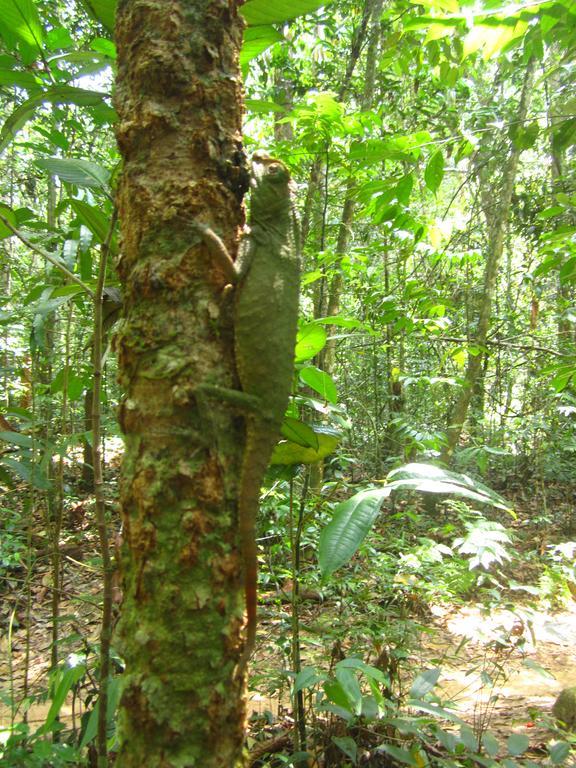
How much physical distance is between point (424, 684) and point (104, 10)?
274cm

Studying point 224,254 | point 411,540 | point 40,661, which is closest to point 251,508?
point 224,254

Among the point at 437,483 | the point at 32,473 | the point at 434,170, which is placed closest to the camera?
the point at 437,483

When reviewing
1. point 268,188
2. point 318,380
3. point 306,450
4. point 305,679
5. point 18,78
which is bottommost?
point 305,679

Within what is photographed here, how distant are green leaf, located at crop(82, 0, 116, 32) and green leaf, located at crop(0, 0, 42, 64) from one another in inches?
7.3

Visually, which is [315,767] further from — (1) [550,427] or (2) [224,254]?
(1) [550,427]

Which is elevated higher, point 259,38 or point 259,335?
point 259,38

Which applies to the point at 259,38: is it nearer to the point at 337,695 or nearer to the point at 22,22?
the point at 22,22

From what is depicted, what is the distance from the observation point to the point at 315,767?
2.20 meters

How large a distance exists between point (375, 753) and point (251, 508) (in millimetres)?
1547

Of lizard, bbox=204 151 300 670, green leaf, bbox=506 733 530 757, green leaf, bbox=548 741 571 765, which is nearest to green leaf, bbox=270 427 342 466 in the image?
lizard, bbox=204 151 300 670

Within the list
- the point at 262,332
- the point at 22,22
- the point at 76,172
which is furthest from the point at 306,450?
the point at 22,22

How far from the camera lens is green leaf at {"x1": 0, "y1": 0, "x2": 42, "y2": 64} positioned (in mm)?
1763

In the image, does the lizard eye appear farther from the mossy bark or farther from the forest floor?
the forest floor

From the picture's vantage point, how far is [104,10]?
181cm
